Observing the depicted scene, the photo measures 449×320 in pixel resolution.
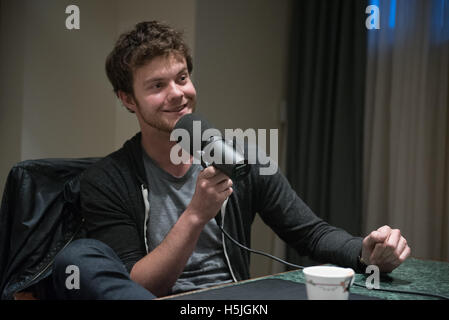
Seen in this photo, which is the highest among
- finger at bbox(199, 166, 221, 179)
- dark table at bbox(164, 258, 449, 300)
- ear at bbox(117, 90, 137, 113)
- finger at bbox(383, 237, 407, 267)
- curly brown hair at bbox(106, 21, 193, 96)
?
curly brown hair at bbox(106, 21, 193, 96)

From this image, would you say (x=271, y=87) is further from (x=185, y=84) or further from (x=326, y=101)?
(x=185, y=84)

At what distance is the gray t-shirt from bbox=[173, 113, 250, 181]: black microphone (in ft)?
0.91

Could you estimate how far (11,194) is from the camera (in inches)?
47.5

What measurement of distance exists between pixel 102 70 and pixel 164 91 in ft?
3.77

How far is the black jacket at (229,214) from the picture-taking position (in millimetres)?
1213

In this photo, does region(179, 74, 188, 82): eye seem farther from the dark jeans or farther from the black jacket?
the dark jeans

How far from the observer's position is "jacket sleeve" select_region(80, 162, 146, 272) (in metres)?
1.20

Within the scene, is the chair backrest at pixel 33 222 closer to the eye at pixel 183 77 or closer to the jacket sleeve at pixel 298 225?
the eye at pixel 183 77

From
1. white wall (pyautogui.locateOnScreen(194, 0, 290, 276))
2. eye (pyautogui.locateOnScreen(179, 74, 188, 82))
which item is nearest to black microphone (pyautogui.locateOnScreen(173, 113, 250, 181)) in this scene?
eye (pyautogui.locateOnScreen(179, 74, 188, 82))

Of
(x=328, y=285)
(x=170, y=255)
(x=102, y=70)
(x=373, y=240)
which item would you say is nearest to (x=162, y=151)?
(x=170, y=255)

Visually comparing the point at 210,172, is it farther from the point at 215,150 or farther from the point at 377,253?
the point at 377,253

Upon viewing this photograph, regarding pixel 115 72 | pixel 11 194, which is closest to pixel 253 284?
pixel 11 194

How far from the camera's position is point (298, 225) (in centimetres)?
138
